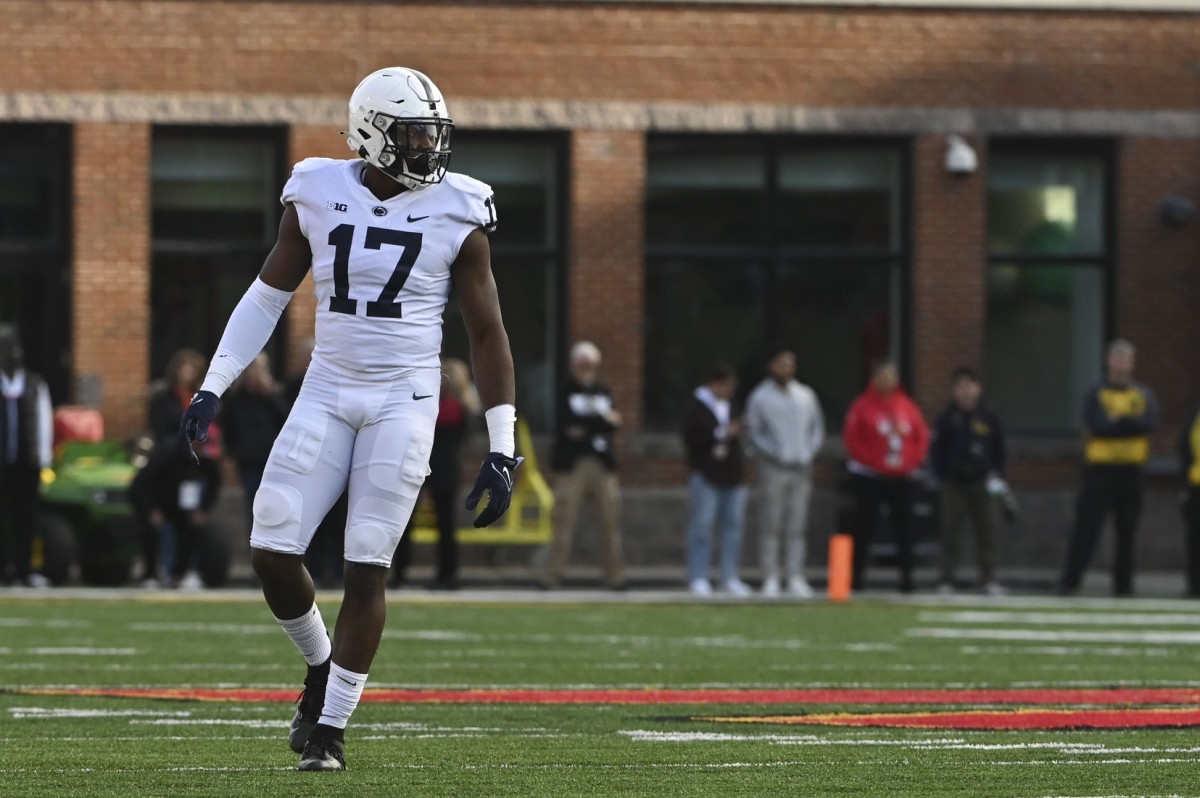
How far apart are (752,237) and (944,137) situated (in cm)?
200

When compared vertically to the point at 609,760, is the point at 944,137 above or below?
above

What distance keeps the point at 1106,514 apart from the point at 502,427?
13.0 m

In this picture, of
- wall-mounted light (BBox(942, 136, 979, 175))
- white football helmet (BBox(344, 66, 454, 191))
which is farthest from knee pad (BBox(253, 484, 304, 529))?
wall-mounted light (BBox(942, 136, 979, 175))

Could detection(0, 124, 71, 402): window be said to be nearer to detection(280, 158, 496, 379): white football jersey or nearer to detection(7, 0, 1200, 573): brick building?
detection(7, 0, 1200, 573): brick building

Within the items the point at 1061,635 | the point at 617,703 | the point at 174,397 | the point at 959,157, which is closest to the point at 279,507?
the point at 617,703

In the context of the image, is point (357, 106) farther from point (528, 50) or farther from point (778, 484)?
point (528, 50)

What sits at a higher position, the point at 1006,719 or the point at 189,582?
the point at 1006,719

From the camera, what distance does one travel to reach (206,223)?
2236cm

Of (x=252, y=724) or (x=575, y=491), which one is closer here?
(x=252, y=724)

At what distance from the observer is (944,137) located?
23125 mm

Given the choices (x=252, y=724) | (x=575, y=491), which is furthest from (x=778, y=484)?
(x=252, y=724)

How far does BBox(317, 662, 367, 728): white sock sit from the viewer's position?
7.00 meters

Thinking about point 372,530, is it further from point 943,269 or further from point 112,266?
point 943,269

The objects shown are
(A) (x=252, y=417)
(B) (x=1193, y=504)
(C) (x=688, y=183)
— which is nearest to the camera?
(A) (x=252, y=417)
